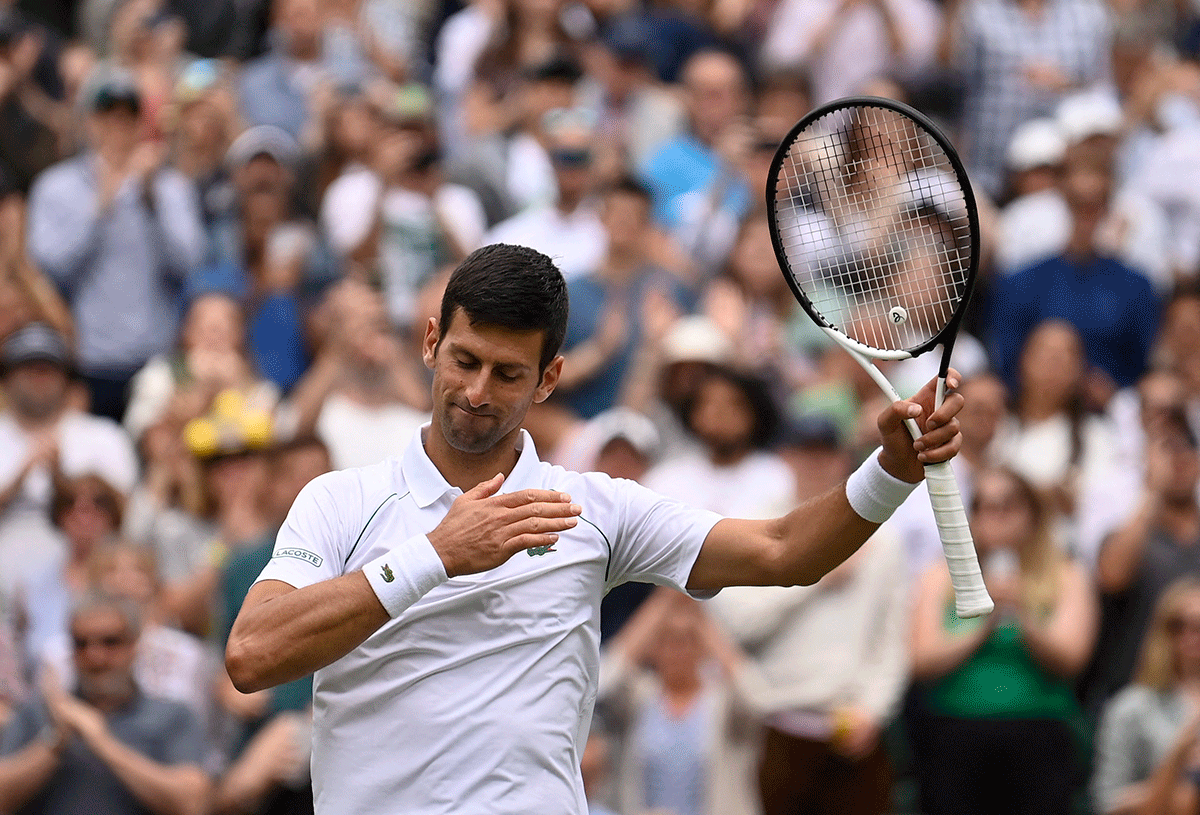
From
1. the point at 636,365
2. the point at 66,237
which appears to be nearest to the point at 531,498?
the point at 636,365

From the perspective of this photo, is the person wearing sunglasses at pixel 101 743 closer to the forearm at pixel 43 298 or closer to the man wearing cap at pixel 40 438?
the man wearing cap at pixel 40 438

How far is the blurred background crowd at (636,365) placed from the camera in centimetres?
782

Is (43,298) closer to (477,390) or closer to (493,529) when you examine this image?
(477,390)

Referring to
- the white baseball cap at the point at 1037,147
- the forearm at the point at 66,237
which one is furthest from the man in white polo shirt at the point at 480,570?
the white baseball cap at the point at 1037,147

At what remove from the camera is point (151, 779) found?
7.24m

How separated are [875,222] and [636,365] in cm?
276

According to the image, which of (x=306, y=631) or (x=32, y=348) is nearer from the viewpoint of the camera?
(x=306, y=631)

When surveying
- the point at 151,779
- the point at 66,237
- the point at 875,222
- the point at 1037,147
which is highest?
the point at 1037,147

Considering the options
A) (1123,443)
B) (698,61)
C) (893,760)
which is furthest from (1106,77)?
(893,760)

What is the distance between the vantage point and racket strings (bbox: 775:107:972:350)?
479 centimetres

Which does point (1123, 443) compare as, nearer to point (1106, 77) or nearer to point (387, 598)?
point (1106, 77)

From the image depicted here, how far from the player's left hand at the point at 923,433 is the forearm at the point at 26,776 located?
4391mm

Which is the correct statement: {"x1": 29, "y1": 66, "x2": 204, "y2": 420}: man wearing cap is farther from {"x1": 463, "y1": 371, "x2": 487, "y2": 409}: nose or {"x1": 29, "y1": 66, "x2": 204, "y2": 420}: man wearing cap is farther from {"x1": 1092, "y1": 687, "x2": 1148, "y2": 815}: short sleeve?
{"x1": 463, "y1": 371, "x2": 487, "y2": 409}: nose

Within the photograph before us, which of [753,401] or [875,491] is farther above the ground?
[753,401]
